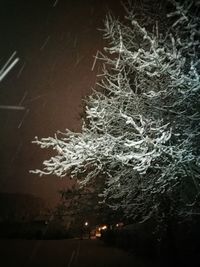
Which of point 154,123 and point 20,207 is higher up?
point 20,207

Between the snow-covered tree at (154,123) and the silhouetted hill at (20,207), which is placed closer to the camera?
the snow-covered tree at (154,123)

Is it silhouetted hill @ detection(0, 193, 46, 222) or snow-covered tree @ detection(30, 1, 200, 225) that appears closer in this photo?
snow-covered tree @ detection(30, 1, 200, 225)

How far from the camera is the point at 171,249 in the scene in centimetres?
1442

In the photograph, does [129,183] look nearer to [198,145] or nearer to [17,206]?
[198,145]

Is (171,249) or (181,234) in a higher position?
(181,234)

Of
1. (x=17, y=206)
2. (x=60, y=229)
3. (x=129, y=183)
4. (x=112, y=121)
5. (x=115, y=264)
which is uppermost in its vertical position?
(x=17, y=206)

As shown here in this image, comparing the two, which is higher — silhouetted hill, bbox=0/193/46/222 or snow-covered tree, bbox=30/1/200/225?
silhouetted hill, bbox=0/193/46/222

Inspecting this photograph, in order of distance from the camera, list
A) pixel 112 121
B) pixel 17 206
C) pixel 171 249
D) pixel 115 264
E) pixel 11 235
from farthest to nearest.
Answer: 1. pixel 17 206
2. pixel 11 235
3. pixel 115 264
4. pixel 171 249
5. pixel 112 121

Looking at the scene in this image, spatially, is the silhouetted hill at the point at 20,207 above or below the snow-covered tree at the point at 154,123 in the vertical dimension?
above

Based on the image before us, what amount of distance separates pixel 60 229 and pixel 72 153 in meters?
49.9

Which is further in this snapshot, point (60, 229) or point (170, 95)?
point (60, 229)

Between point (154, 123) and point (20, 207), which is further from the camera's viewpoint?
point (20, 207)

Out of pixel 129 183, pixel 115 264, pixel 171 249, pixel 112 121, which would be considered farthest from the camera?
pixel 115 264

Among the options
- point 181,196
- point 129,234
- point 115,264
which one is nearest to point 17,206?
point 129,234
